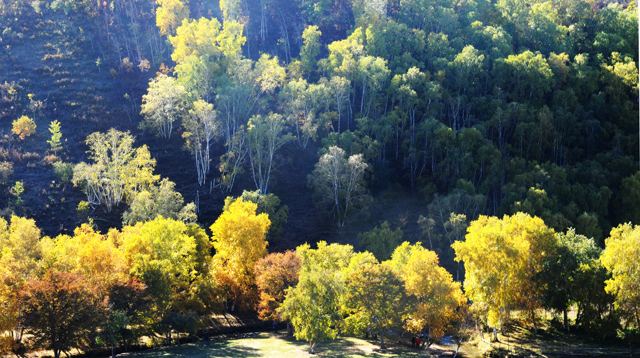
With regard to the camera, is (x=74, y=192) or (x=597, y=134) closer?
(x=74, y=192)

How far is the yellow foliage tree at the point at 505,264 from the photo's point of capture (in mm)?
59625

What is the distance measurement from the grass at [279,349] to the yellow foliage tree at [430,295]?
3016mm

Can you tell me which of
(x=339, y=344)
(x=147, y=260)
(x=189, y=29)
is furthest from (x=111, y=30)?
(x=339, y=344)

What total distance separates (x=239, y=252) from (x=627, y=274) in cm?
4328

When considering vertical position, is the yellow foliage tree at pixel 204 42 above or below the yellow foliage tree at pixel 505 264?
above

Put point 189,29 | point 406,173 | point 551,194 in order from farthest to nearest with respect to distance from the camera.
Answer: point 189,29 < point 406,173 < point 551,194

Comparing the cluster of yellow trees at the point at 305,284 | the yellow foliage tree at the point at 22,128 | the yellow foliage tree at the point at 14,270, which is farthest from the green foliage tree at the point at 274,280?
the yellow foliage tree at the point at 22,128

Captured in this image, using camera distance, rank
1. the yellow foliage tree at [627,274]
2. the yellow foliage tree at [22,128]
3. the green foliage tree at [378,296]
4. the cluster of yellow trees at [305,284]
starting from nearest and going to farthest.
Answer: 1. the cluster of yellow trees at [305,284]
2. the yellow foliage tree at [627,274]
3. the green foliage tree at [378,296]
4. the yellow foliage tree at [22,128]

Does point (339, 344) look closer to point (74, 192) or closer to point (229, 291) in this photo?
point (229, 291)

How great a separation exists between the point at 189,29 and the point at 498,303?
79699 mm

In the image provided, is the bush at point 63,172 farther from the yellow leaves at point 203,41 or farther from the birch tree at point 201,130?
the yellow leaves at point 203,41

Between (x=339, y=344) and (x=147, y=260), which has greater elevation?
(x=147, y=260)

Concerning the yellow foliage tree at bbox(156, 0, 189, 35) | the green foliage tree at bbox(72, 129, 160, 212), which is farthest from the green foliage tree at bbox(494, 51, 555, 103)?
the yellow foliage tree at bbox(156, 0, 189, 35)

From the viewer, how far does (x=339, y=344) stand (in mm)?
61125
